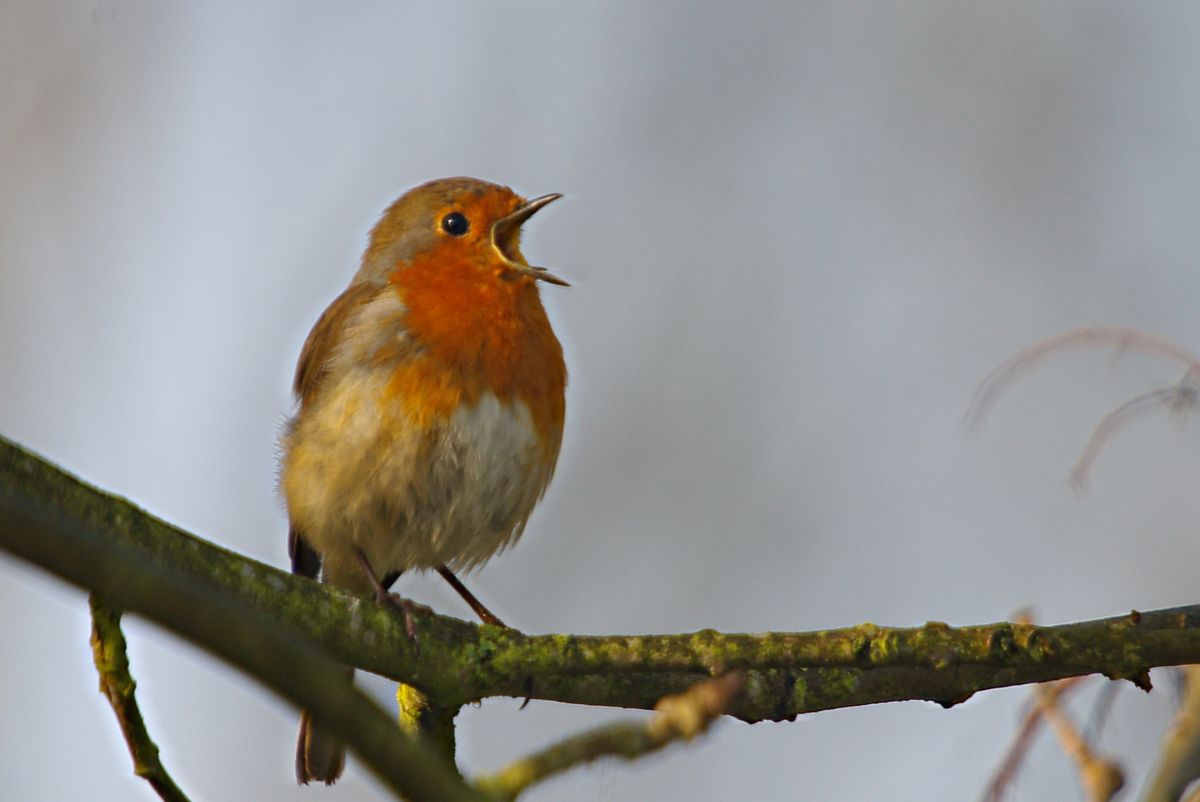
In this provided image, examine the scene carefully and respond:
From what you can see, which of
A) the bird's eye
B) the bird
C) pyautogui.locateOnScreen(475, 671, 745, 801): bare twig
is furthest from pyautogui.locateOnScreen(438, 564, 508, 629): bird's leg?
Answer: pyautogui.locateOnScreen(475, 671, 745, 801): bare twig

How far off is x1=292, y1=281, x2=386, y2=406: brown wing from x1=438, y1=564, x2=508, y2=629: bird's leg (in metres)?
0.77

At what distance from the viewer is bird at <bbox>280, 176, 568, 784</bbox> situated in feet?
13.6

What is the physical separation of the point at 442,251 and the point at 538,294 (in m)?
0.35

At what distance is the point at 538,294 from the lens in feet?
15.3

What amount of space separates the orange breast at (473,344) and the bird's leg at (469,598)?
1.96 ft

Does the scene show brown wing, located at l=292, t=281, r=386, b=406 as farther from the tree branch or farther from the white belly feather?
the tree branch

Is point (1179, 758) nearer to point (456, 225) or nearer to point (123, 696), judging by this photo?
point (123, 696)

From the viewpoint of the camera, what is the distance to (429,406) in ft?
13.5

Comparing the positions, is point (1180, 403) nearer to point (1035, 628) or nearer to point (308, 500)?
point (1035, 628)

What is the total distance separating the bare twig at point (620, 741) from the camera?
174 centimetres

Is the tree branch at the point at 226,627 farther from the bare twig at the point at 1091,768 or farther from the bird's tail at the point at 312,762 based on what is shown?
the bird's tail at the point at 312,762

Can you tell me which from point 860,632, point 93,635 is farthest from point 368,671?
point 860,632

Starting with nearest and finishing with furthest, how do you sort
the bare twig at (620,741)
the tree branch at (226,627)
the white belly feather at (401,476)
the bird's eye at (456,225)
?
the tree branch at (226,627)
the bare twig at (620,741)
the white belly feather at (401,476)
the bird's eye at (456,225)

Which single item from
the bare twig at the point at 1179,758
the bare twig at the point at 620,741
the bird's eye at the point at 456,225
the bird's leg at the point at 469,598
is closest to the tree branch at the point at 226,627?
the bare twig at the point at 620,741
